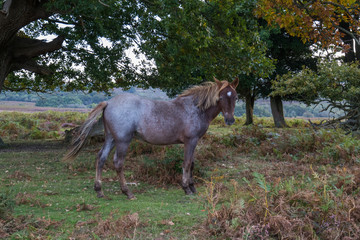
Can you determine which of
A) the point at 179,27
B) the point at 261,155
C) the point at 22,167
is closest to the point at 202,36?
the point at 179,27

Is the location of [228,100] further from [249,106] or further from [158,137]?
[249,106]

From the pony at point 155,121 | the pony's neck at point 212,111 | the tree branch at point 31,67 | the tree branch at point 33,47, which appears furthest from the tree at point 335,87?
the tree branch at point 31,67

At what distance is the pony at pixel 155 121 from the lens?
6188mm

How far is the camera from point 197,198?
19.0ft

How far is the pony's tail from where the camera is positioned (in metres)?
6.26

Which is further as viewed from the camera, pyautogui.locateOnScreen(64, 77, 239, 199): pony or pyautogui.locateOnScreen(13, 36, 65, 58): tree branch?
pyautogui.locateOnScreen(13, 36, 65, 58): tree branch

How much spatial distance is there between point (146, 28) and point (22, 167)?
5.76 metres

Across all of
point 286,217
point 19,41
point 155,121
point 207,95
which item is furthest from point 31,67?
point 286,217

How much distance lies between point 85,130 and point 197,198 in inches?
105

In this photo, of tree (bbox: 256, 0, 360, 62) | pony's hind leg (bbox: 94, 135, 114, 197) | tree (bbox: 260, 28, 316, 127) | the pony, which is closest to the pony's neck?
the pony

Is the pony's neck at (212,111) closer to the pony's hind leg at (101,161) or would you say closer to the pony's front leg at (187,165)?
the pony's front leg at (187,165)

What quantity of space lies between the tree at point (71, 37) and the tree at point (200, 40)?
103cm

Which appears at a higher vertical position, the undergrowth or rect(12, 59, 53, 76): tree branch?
rect(12, 59, 53, 76): tree branch

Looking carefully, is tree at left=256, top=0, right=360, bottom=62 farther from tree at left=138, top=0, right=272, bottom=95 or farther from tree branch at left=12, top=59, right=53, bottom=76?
tree branch at left=12, top=59, right=53, bottom=76
